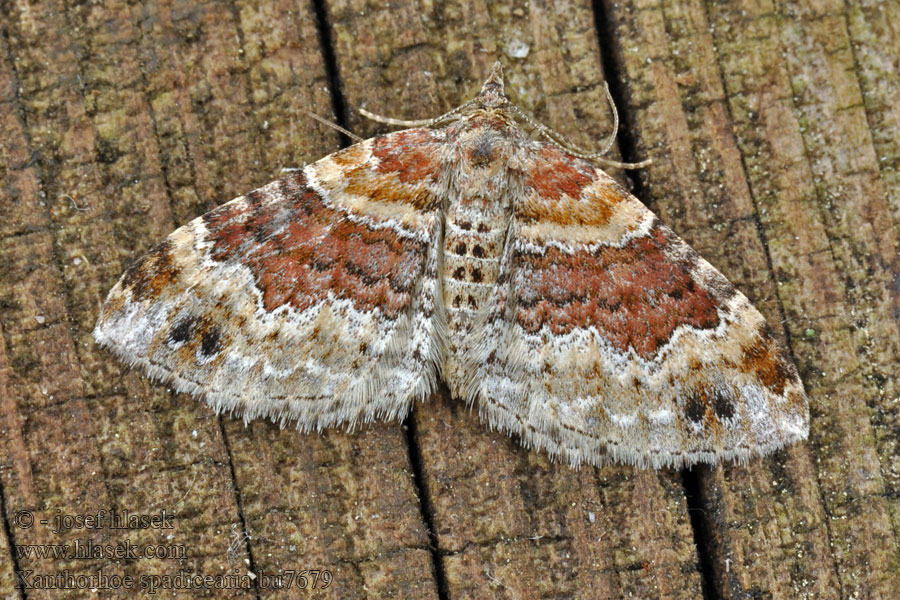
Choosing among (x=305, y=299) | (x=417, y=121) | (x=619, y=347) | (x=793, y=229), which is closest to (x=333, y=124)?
(x=417, y=121)

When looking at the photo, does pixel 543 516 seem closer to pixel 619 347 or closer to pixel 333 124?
pixel 619 347

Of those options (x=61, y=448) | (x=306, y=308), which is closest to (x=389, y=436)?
(x=306, y=308)

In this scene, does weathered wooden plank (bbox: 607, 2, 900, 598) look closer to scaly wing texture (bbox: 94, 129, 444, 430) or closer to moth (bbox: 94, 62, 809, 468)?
moth (bbox: 94, 62, 809, 468)

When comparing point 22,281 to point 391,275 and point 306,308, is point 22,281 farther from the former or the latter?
point 391,275

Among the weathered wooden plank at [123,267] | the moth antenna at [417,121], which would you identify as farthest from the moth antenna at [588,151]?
the weathered wooden plank at [123,267]

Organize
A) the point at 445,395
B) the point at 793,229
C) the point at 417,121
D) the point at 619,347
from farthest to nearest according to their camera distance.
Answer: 1. the point at 417,121
2. the point at 793,229
3. the point at 445,395
4. the point at 619,347

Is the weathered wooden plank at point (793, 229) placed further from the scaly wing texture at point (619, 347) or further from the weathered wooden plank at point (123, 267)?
the weathered wooden plank at point (123, 267)
